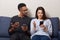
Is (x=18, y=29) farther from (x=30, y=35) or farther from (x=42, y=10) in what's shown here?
(x=42, y=10)

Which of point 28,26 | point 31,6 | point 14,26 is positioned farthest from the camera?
point 31,6

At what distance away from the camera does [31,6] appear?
3.30 meters

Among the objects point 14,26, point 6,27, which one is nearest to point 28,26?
point 14,26

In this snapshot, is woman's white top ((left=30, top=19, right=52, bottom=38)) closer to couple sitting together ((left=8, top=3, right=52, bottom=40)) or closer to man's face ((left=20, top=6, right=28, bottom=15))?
couple sitting together ((left=8, top=3, right=52, bottom=40))

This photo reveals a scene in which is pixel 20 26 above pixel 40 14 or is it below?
below

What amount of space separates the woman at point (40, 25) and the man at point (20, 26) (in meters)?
0.10

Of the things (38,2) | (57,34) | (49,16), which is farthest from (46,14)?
(57,34)

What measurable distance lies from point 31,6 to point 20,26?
1.79ft

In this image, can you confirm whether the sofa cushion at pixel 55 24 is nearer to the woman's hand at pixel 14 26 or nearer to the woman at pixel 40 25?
the woman at pixel 40 25

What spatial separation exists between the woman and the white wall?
0.26 metres

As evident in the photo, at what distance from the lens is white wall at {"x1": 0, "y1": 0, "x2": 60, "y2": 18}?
3.26 metres

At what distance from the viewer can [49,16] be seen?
3.28m

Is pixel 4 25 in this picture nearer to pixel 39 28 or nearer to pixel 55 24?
pixel 39 28

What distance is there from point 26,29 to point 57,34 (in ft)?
1.92
